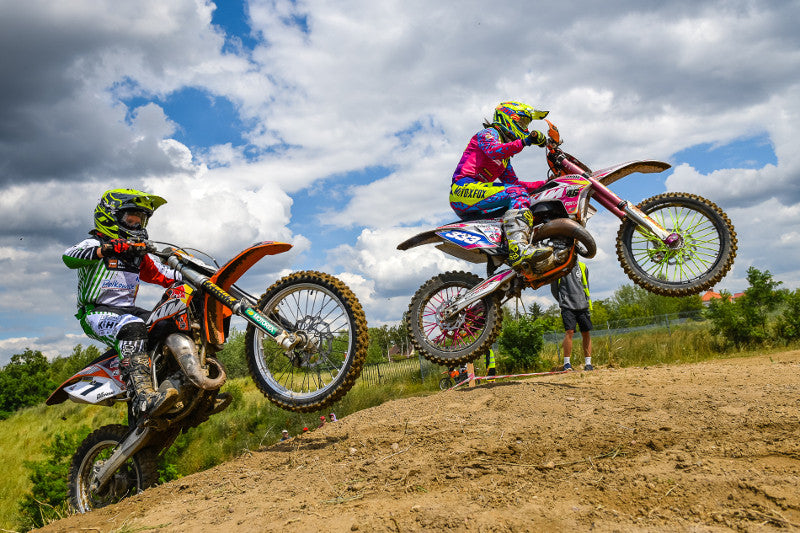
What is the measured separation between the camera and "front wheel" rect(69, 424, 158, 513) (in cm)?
595

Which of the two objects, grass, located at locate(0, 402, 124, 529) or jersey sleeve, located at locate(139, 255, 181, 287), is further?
grass, located at locate(0, 402, 124, 529)

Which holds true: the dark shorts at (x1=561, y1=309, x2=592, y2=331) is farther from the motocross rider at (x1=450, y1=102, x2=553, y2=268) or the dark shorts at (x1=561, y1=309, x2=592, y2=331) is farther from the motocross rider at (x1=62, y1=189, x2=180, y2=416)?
the motocross rider at (x1=62, y1=189, x2=180, y2=416)

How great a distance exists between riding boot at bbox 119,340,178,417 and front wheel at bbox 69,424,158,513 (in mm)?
879

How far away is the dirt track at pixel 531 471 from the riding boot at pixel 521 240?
1564 millimetres

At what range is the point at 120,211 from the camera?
6004mm

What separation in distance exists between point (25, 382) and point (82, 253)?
25089mm

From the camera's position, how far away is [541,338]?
13.0 meters

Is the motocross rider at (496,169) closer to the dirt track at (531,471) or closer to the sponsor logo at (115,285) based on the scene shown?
the dirt track at (531,471)

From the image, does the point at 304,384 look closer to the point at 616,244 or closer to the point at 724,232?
the point at 616,244

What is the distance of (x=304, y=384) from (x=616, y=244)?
4.21 m

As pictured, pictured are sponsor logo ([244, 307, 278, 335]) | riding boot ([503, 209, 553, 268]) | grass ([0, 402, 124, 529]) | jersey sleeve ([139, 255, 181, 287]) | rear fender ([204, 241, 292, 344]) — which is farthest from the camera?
grass ([0, 402, 124, 529])

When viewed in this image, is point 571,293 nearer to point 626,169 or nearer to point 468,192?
point 626,169

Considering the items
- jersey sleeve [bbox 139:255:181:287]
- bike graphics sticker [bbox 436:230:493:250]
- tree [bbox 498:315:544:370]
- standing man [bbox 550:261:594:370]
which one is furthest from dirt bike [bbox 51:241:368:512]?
tree [bbox 498:315:544:370]

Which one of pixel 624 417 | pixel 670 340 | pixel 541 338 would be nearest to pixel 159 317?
pixel 624 417
